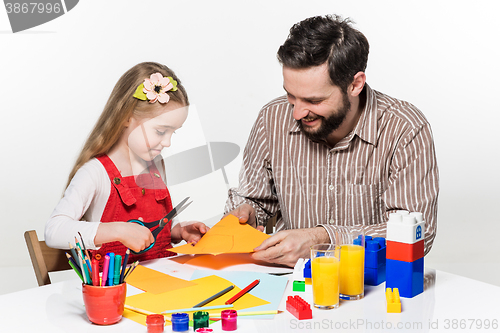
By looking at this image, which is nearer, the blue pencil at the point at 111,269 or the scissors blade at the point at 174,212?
the blue pencil at the point at 111,269

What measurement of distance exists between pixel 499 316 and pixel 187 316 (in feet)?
1.84

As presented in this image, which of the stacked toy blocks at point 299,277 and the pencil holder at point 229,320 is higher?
the pencil holder at point 229,320

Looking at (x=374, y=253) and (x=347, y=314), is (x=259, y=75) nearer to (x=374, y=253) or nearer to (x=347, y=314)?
(x=374, y=253)

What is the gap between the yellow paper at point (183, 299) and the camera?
929 millimetres

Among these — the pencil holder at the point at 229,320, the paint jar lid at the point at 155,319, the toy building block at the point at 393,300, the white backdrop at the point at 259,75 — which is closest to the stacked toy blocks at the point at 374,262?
the toy building block at the point at 393,300

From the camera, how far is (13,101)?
2896 millimetres

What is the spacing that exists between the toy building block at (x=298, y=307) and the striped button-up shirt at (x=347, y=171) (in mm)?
414

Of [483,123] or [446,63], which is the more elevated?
[446,63]

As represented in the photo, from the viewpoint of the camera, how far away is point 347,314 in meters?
0.91

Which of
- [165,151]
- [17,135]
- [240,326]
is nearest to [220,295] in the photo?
[240,326]

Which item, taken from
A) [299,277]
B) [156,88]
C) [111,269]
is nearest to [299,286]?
[299,277]

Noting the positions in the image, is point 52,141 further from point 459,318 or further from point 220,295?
point 459,318

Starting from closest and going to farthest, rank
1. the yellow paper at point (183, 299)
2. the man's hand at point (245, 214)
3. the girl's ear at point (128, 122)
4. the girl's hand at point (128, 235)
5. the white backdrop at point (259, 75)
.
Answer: the yellow paper at point (183, 299)
the girl's hand at point (128, 235)
the girl's ear at point (128, 122)
the man's hand at point (245, 214)
the white backdrop at point (259, 75)

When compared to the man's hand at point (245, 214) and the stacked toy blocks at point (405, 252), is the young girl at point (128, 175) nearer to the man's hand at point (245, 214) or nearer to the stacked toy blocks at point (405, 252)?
the man's hand at point (245, 214)
